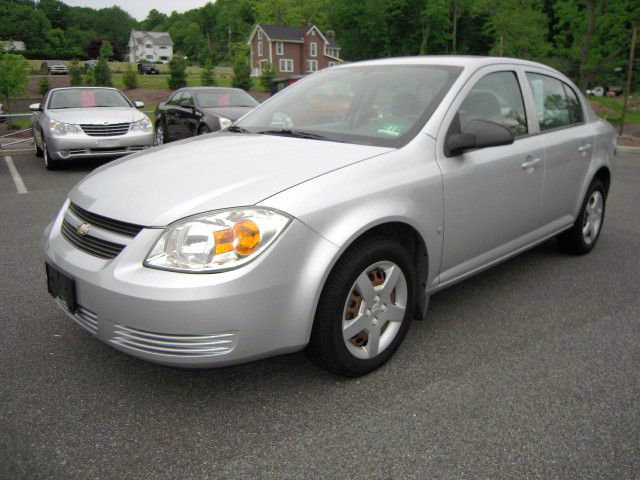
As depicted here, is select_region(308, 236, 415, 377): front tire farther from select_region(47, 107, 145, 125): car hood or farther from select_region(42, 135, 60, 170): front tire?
select_region(42, 135, 60, 170): front tire

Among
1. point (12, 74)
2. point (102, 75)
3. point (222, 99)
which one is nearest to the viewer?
point (222, 99)

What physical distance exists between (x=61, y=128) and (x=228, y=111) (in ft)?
10.0

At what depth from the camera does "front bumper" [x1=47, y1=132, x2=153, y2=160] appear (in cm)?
931

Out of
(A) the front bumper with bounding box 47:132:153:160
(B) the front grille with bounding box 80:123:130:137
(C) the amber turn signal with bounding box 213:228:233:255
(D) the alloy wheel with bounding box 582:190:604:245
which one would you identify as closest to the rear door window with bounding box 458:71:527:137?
(D) the alloy wheel with bounding box 582:190:604:245

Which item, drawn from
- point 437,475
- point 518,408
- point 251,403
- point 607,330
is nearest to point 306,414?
point 251,403

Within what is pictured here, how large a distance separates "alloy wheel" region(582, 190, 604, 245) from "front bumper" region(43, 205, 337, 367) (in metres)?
3.23

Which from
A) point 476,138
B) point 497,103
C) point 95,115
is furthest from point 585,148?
point 95,115

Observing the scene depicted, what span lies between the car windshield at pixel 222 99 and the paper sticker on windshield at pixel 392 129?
882cm

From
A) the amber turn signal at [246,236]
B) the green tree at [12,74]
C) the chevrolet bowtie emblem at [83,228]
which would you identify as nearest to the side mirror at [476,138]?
the amber turn signal at [246,236]

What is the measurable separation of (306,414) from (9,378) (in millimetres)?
1522

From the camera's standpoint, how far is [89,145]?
30.9 feet

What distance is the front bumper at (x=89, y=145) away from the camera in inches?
367

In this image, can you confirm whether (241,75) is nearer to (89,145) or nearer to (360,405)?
(89,145)

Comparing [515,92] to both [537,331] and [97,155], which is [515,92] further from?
[97,155]
